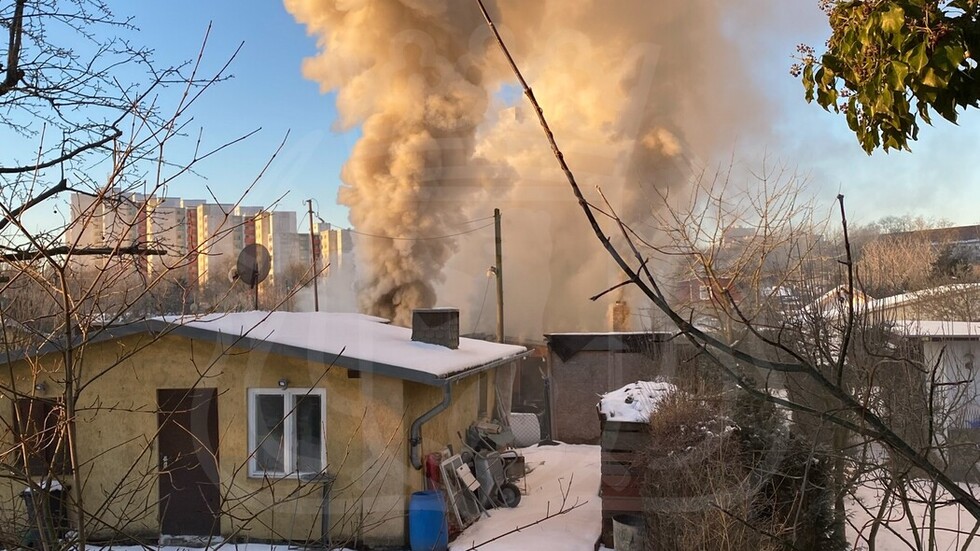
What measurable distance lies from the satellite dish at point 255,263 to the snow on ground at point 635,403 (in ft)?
16.8

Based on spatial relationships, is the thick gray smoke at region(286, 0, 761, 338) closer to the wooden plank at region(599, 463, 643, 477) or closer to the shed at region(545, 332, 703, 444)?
the shed at region(545, 332, 703, 444)

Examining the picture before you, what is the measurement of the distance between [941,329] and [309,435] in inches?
358

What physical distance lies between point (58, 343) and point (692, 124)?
25.3 metres

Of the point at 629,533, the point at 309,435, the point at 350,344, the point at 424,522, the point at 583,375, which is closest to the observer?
the point at 629,533

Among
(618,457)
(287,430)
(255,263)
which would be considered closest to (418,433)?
(287,430)

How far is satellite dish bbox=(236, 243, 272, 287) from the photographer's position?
9.46m

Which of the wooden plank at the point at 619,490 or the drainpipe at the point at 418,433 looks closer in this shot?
the wooden plank at the point at 619,490

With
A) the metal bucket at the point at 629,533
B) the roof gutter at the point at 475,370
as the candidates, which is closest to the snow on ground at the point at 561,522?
the metal bucket at the point at 629,533

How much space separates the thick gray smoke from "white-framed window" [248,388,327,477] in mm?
15439

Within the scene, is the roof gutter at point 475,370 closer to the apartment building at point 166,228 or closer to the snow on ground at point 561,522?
the snow on ground at point 561,522

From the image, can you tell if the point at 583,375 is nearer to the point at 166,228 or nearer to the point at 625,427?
the point at 625,427

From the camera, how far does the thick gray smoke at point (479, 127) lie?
23.8m

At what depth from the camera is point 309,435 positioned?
24.9 feet

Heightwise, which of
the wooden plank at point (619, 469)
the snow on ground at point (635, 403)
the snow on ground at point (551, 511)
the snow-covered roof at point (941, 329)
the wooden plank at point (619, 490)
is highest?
the snow-covered roof at point (941, 329)
